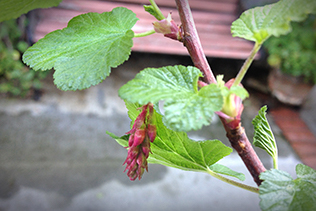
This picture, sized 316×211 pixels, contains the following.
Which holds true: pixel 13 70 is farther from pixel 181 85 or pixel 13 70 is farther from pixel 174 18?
pixel 181 85

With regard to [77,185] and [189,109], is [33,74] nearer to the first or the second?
[77,185]

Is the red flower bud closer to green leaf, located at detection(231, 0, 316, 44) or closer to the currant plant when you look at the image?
the currant plant

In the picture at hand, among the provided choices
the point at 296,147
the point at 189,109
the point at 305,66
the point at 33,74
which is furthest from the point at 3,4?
the point at 305,66

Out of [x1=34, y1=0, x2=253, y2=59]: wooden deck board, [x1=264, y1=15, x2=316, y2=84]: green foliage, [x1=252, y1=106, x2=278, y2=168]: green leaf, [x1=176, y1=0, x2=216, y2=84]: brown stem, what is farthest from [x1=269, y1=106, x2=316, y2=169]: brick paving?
[x1=176, y1=0, x2=216, y2=84]: brown stem

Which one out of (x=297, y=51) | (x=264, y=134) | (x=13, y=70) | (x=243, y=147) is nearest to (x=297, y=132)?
(x=297, y=51)

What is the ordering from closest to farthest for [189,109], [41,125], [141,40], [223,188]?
[189,109], [223,188], [41,125], [141,40]
